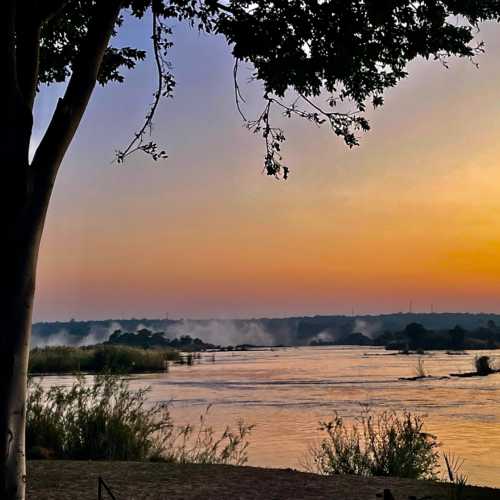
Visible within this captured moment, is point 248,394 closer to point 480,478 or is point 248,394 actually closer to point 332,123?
point 480,478

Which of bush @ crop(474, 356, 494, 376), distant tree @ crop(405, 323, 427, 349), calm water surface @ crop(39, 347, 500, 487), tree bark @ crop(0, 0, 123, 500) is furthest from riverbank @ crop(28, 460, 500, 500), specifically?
distant tree @ crop(405, 323, 427, 349)

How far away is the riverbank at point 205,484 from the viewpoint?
8297 millimetres

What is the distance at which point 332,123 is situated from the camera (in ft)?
32.4

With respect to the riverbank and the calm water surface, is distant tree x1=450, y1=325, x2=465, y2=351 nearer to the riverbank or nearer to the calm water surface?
the calm water surface

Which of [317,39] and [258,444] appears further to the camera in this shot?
[258,444]

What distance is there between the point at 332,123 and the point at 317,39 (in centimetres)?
101

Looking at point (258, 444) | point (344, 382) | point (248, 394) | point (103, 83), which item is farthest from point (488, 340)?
point (103, 83)

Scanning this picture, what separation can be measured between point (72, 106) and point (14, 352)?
2.15m

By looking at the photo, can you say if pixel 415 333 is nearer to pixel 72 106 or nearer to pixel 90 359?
pixel 90 359

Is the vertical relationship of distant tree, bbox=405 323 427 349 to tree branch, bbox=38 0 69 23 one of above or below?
below

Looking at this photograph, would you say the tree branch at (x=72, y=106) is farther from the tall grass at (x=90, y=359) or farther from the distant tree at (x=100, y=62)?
the tall grass at (x=90, y=359)

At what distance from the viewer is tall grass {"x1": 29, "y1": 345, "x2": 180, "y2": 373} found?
43062mm

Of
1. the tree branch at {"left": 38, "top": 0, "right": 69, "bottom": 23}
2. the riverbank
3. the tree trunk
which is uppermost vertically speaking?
the tree branch at {"left": 38, "top": 0, "right": 69, "bottom": 23}

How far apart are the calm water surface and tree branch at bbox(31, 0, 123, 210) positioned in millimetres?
7611
